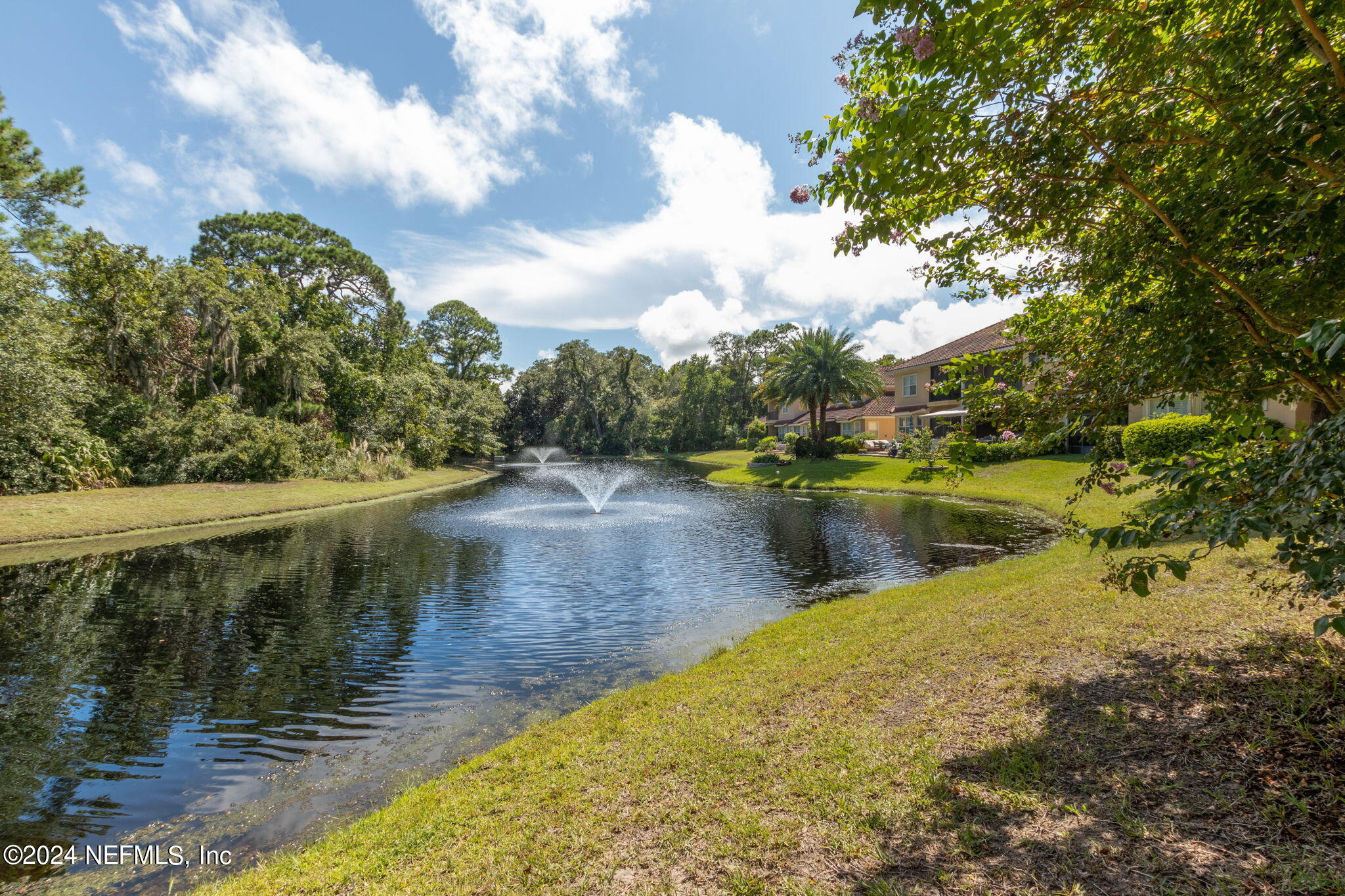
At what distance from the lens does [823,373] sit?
47562 millimetres

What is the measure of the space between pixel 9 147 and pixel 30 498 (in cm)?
1523

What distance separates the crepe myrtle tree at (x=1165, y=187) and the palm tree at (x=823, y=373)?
42.6m

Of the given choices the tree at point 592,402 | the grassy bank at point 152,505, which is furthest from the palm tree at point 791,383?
the tree at point 592,402

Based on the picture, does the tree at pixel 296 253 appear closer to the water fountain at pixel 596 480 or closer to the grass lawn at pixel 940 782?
the water fountain at pixel 596 480

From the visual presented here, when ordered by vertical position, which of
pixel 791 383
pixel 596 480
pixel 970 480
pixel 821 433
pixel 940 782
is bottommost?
pixel 940 782

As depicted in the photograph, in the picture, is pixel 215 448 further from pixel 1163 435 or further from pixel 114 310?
pixel 1163 435

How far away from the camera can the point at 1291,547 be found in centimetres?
288

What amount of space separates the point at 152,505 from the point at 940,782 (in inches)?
1286

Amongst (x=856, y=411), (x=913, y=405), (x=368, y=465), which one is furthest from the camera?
(x=856, y=411)

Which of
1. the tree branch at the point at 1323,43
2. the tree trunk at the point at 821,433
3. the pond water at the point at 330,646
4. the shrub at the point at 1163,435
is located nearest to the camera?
the tree branch at the point at 1323,43

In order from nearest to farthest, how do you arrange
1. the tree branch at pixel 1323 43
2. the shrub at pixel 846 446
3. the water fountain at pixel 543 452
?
the tree branch at pixel 1323 43 < the shrub at pixel 846 446 < the water fountain at pixel 543 452

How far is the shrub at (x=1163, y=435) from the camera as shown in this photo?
23391mm

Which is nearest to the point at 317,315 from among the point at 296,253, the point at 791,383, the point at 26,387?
the point at 296,253

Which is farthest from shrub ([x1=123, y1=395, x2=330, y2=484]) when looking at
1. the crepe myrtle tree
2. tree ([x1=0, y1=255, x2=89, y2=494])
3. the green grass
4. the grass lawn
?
the crepe myrtle tree
